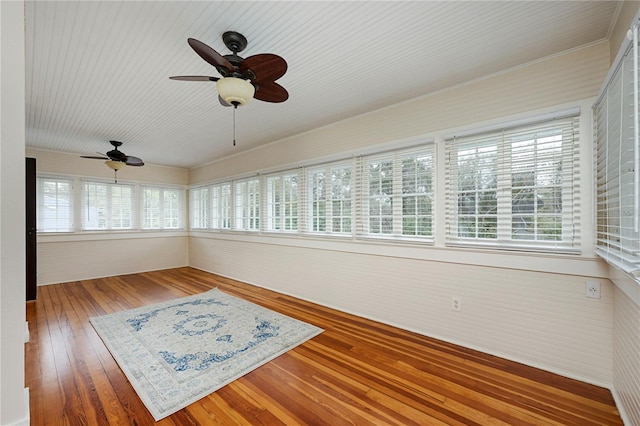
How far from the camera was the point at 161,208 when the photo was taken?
23.2 feet

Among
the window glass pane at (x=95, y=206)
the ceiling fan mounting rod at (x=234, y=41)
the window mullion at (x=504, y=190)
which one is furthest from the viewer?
the window glass pane at (x=95, y=206)

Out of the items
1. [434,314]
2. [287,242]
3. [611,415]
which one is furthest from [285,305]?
[611,415]

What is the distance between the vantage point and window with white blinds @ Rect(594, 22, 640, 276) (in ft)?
4.64

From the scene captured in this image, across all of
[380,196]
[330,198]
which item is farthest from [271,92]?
[330,198]

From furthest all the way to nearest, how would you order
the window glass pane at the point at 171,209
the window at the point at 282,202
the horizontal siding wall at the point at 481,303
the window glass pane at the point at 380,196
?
1. the window glass pane at the point at 171,209
2. the window at the point at 282,202
3. the window glass pane at the point at 380,196
4. the horizontal siding wall at the point at 481,303

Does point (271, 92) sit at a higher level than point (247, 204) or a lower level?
higher

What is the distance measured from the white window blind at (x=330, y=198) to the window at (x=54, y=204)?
5190 mm

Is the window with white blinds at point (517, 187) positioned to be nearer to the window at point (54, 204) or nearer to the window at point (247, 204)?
the window at point (247, 204)

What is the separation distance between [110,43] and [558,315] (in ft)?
14.4

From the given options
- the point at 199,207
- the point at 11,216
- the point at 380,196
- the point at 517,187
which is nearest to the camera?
the point at 11,216

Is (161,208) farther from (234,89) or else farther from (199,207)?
(234,89)

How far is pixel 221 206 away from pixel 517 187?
575cm

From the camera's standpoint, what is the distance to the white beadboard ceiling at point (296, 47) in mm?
1867

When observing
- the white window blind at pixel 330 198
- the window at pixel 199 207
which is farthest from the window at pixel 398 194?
the window at pixel 199 207
